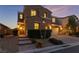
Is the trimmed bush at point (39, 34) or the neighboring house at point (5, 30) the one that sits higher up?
the neighboring house at point (5, 30)

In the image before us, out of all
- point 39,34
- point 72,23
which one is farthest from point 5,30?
point 72,23

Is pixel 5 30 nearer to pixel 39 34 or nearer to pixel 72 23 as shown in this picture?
pixel 39 34

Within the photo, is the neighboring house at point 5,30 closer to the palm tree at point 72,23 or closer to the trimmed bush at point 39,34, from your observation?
the trimmed bush at point 39,34

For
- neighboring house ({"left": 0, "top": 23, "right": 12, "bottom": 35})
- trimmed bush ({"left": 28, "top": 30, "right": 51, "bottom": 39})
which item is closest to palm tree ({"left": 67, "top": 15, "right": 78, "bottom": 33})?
trimmed bush ({"left": 28, "top": 30, "right": 51, "bottom": 39})

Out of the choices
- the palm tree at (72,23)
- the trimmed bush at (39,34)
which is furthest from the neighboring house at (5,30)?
the palm tree at (72,23)

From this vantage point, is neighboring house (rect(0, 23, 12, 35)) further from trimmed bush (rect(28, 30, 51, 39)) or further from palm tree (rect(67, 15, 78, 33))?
palm tree (rect(67, 15, 78, 33))

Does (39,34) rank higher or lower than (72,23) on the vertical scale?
lower
